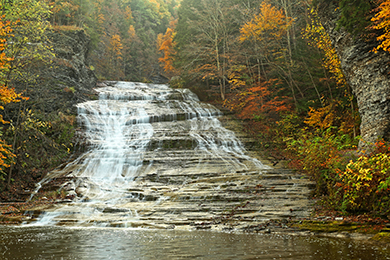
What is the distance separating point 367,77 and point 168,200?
916cm

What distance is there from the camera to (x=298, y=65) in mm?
17094

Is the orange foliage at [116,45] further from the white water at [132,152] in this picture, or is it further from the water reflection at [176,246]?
the water reflection at [176,246]

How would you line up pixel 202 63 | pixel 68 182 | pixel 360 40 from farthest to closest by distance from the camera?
pixel 202 63
pixel 68 182
pixel 360 40

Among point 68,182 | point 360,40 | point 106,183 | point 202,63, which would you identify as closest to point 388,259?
point 360,40

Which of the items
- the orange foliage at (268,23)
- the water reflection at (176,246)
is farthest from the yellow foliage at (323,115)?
the water reflection at (176,246)

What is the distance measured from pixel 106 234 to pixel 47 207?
448 cm

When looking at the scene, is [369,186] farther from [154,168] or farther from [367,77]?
[154,168]

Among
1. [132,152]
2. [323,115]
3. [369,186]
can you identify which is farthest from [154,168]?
[323,115]

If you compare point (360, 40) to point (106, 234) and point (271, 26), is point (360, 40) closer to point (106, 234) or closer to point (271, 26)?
point (271, 26)

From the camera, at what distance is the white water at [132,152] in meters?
9.88

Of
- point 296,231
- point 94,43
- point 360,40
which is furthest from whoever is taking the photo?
point 94,43

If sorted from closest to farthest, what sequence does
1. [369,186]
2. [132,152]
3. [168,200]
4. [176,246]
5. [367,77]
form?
[176,246] < [369,186] < [168,200] < [367,77] < [132,152]

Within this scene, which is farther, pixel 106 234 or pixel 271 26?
pixel 271 26

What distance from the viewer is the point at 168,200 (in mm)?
10094
